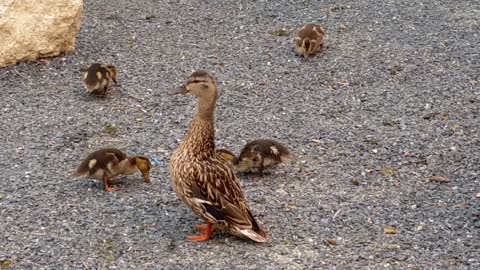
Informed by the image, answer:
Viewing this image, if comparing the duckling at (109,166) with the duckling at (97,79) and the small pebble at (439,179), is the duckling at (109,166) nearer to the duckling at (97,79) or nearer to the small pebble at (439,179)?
the duckling at (97,79)

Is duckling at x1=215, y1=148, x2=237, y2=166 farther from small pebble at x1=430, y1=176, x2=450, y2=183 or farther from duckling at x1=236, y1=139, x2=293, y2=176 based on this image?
small pebble at x1=430, y1=176, x2=450, y2=183

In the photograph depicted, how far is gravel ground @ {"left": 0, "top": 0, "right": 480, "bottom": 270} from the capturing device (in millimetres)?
5789

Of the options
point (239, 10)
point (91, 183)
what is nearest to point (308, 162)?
point (91, 183)

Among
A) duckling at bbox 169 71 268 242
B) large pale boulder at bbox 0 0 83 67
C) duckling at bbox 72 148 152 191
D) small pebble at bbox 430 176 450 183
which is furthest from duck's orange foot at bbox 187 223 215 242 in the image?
large pale boulder at bbox 0 0 83 67

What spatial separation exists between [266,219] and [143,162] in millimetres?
1141

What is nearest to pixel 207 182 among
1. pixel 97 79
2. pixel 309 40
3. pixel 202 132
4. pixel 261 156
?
pixel 202 132

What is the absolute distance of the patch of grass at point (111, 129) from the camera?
7.86m

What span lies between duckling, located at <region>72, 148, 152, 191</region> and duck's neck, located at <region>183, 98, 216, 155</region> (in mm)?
946

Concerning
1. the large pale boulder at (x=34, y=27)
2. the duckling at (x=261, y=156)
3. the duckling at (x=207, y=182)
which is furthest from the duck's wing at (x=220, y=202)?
the large pale boulder at (x=34, y=27)

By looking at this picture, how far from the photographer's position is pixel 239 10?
445 inches

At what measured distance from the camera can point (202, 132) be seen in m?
5.88

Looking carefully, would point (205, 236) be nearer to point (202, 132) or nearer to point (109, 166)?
point (202, 132)

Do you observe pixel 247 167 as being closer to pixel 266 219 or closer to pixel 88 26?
pixel 266 219

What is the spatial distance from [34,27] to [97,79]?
58.2 inches
